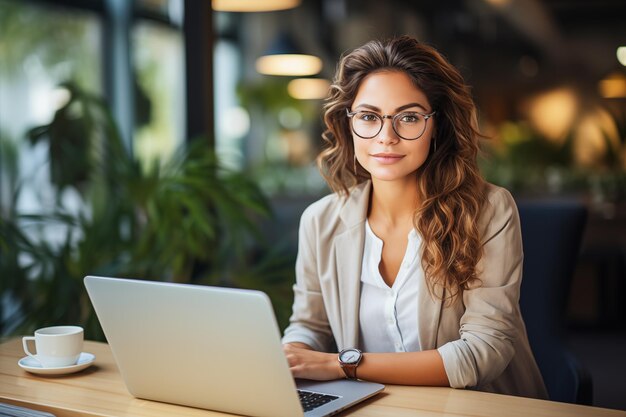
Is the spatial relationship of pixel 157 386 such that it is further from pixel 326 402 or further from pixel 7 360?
pixel 7 360

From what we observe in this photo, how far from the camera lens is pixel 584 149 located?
9266 mm

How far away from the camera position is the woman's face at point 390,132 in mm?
1842

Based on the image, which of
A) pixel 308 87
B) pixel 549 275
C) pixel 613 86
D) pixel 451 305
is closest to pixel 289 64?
pixel 308 87

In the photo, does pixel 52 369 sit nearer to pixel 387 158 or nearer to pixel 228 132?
pixel 387 158

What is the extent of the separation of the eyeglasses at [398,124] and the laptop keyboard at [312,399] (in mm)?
637

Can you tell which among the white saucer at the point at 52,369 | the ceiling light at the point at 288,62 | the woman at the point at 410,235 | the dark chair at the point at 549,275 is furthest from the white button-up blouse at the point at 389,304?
the ceiling light at the point at 288,62

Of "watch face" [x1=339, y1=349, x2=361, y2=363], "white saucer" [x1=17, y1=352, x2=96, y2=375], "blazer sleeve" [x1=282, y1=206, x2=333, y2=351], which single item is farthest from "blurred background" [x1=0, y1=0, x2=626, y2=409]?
"white saucer" [x1=17, y1=352, x2=96, y2=375]

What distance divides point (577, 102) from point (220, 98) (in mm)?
4226

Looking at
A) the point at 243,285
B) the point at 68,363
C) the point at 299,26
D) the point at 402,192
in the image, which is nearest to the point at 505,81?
the point at 299,26

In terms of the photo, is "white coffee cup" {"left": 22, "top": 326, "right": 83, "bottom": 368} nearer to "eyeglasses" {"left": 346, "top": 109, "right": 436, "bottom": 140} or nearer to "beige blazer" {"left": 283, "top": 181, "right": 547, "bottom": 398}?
"beige blazer" {"left": 283, "top": 181, "right": 547, "bottom": 398}

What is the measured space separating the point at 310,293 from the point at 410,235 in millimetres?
298

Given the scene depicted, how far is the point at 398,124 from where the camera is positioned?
1.86 meters

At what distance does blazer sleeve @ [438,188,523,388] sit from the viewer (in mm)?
1665

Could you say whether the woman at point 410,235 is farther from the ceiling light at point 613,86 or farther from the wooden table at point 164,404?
the ceiling light at point 613,86
